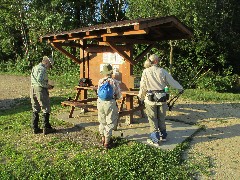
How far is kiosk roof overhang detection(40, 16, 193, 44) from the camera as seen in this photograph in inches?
223

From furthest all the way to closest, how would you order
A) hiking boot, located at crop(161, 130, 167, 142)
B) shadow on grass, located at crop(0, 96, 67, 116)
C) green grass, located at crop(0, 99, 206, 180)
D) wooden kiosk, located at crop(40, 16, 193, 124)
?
1. shadow on grass, located at crop(0, 96, 67, 116)
2. wooden kiosk, located at crop(40, 16, 193, 124)
3. hiking boot, located at crop(161, 130, 167, 142)
4. green grass, located at crop(0, 99, 206, 180)

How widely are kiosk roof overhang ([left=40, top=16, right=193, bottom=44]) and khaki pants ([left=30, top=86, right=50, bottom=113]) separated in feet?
6.19

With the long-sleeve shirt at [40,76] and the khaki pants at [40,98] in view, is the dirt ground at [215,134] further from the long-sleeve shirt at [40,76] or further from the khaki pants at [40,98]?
the long-sleeve shirt at [40,76]

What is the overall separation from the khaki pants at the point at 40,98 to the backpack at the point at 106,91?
1.61 meters

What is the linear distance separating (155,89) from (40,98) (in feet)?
8.77

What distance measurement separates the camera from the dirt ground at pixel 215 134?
4.82 m

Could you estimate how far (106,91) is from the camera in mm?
5324

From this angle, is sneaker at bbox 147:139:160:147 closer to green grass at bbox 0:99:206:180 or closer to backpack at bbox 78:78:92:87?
green grass at bbox 0:99:206:180

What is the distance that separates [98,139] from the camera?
19.9ft

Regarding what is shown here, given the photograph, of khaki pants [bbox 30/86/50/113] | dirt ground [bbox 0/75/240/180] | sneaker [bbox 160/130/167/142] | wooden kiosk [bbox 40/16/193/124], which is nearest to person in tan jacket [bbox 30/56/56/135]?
khaki pants [bbox 30/86/50/113]

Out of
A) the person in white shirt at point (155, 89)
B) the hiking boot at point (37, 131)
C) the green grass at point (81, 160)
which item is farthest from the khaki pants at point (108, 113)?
the hiking boot at point (37, 131)

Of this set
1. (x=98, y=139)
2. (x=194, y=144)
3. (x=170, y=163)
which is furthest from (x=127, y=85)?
(x=170, y=163)

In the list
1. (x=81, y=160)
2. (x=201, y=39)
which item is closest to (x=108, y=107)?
(x=81, y=160)

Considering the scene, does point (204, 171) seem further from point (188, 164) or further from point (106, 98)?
point (106, 98)
